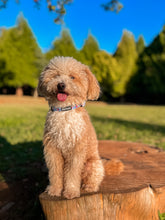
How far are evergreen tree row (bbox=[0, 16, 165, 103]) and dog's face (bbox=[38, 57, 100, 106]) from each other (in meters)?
26.6

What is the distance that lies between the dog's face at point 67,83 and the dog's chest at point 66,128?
164 mm

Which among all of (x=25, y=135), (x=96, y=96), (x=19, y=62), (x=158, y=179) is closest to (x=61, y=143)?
(x=96, y=96)

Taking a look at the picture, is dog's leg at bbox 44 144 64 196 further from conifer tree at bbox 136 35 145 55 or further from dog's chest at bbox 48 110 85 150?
conifer tree at bbox 136 35 145 55

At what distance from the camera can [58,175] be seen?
241 centimetres

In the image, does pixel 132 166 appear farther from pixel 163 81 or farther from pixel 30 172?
pixel 163 81

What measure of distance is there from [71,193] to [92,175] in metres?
0.37

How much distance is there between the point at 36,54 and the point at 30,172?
29761mm

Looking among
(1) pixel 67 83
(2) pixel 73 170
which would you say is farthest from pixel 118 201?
(1) pixel 67 83

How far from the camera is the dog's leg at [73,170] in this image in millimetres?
2250

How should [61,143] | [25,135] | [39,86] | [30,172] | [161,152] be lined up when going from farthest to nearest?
[25,135], [30,172], [161,152], [39,86], [61,143]

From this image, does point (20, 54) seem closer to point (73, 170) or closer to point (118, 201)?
point (73, 170)

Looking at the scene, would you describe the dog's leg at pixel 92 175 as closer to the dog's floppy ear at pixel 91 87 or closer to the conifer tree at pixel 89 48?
the dog's floppy ear at pixel 91 87

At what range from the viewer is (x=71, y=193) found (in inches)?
84.7

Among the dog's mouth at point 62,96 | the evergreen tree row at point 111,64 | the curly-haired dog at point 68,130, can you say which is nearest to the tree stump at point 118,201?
the curly-haired dog at point 68,130
